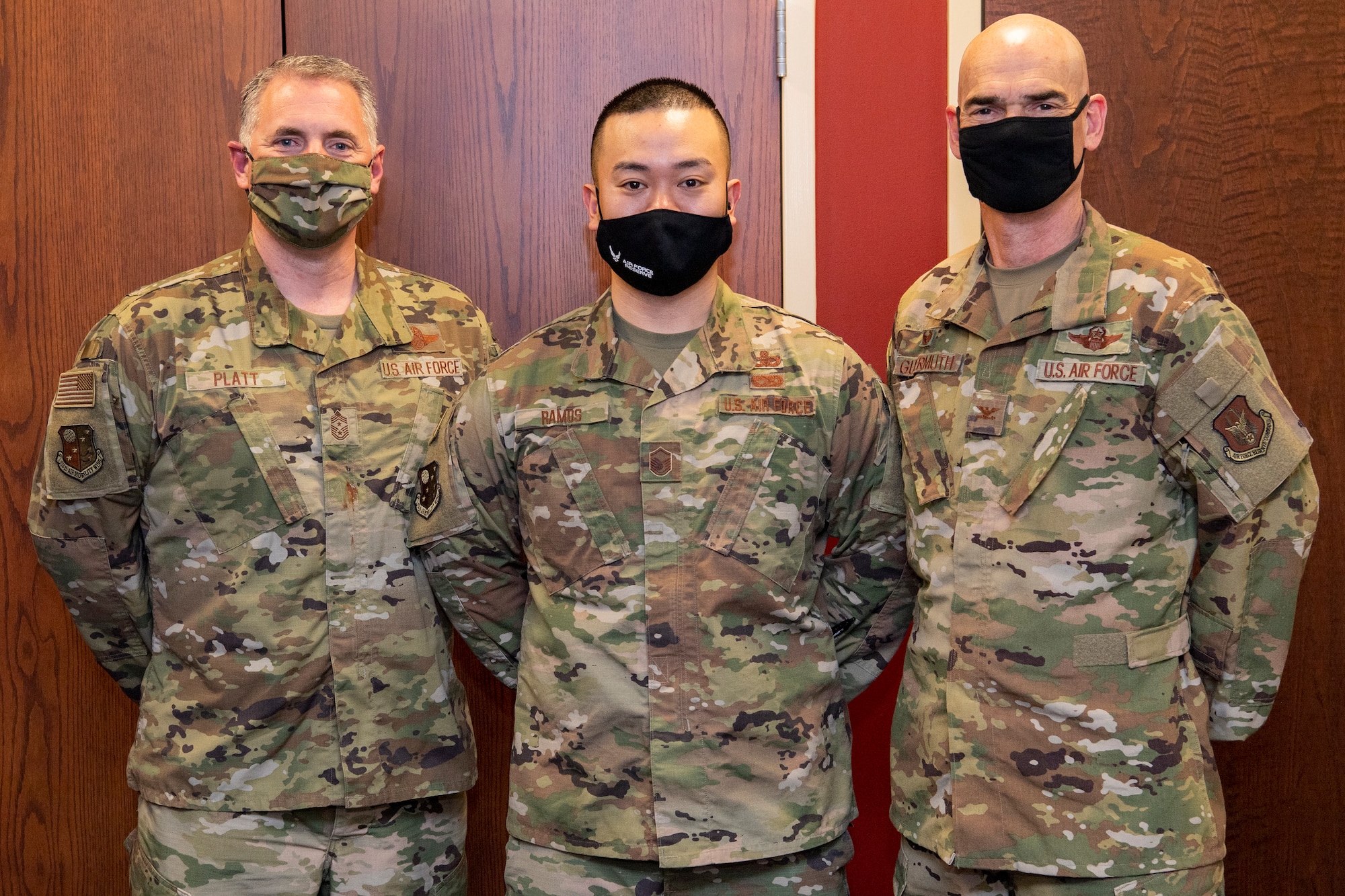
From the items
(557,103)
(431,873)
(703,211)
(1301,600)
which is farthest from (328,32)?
(1301,600)

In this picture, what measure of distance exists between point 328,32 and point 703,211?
4.47ft

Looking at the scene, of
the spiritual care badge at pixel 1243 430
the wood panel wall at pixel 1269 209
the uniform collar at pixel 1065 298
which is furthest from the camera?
the wood panel wall at pixel 1269 209

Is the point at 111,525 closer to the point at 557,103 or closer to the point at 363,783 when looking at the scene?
the point at 363,783

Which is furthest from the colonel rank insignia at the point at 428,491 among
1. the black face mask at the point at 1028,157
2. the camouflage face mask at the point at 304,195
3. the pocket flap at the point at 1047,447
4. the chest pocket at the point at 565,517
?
the black face mask at the point at 1028,157

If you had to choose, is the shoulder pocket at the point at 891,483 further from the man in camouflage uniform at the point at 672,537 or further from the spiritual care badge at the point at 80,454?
the spiritual care badge at the point at 80,454

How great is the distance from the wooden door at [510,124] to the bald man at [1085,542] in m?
0.92

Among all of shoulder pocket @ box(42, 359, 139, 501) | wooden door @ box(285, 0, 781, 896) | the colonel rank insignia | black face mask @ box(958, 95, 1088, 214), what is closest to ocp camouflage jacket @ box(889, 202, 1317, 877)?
black face mask @ box(958, 95, 1088, 214)

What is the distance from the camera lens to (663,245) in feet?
6.88

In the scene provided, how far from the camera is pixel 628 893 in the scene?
2062 mm

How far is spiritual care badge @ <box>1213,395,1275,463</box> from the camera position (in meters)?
1.95

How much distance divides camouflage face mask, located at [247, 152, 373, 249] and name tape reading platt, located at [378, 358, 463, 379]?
30 cm

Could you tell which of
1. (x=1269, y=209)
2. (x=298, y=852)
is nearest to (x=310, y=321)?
(x=298, y=852)

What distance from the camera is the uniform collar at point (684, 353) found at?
2.17 meters

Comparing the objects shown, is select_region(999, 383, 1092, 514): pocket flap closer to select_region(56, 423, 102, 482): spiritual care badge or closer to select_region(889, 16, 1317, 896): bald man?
select_region(889, 16, 1317, 896): bald man
